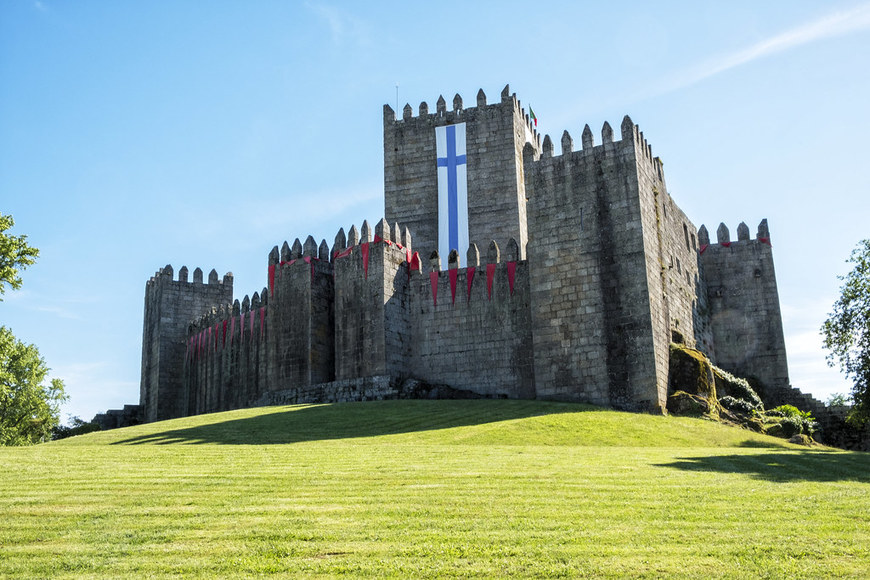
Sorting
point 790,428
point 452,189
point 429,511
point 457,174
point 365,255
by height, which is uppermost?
point 457,174

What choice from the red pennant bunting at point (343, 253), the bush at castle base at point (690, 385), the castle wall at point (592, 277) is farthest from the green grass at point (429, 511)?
the red pennant bunting at point (343, 253)

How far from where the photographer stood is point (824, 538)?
34.3ft

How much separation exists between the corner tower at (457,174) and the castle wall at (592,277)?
423 inches

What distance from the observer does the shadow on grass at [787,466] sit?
15.1 m

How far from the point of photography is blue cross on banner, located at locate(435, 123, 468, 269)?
138 feet

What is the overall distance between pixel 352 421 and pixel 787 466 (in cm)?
1156

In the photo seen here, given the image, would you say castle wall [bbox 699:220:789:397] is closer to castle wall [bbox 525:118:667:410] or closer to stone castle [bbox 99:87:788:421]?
stone castle [bbox 99:87:788:421]

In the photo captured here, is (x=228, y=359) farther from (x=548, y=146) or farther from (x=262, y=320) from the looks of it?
(x=548, y=146)

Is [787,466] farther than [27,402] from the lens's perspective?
No

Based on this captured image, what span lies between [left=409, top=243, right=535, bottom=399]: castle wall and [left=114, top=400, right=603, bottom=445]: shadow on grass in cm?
225

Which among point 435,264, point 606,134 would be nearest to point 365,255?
point 435,264

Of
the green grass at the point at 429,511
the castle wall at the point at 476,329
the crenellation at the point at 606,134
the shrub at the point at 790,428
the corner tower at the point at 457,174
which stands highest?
the corner tower at the point at 457,174

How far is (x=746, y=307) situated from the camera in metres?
36.8

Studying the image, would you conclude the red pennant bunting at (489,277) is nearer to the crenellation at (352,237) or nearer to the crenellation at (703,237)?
the crenellation at (352,237)
